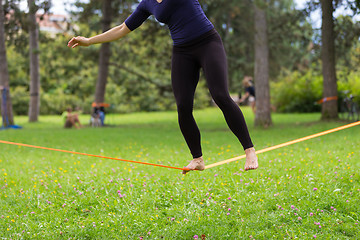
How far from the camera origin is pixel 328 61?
1573cm

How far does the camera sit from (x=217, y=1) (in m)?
16.1

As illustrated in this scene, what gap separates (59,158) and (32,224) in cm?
463

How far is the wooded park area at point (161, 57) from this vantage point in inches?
617

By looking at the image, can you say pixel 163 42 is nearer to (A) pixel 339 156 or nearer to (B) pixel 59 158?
(B) pixel 59 158

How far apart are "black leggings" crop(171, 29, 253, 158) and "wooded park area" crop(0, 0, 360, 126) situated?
740 cm

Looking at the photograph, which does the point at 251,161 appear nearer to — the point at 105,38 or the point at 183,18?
the point at 183,18

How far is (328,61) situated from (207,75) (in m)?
12.8

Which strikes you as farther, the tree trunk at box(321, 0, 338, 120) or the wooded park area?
the wooded park area

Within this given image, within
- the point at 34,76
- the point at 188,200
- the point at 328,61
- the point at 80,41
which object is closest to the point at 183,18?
the point at 80,41

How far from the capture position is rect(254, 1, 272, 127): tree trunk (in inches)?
601

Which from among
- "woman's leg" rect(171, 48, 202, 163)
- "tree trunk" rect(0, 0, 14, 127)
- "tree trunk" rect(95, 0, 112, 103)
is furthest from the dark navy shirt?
"tree trunk" rect(0, 0, 14, 127)

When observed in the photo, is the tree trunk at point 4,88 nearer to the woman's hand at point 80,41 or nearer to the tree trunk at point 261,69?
the tree trunk at point 261,69

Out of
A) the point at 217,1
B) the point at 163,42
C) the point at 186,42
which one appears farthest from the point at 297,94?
the point at 186,42

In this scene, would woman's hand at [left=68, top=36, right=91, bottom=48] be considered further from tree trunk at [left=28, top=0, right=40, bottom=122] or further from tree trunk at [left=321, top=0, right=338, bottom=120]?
tree trunk at [left=28, top=0, right=40, bottom=122]
